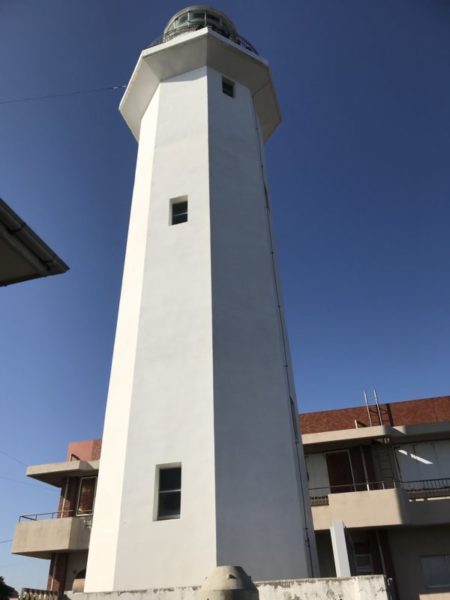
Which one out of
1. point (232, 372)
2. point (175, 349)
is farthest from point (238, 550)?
point (175, 349)

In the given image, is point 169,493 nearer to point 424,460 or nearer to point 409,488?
point 409,488

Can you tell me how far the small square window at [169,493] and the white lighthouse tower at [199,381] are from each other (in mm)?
28

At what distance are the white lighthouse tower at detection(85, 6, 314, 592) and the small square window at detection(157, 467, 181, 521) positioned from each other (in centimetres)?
3

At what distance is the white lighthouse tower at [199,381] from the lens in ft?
32.7

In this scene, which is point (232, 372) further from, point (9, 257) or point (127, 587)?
point (9, 257)

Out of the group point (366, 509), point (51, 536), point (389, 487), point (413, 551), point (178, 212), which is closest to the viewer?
point (178, 212)

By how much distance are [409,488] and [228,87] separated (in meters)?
18.2

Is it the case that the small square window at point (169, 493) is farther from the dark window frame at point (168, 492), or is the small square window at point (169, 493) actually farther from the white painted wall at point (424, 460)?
the white painted wall at point (424, 460)

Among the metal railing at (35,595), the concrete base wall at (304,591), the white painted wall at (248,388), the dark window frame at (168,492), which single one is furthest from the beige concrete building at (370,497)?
the metal railing at (35,595)

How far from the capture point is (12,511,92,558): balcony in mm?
21016

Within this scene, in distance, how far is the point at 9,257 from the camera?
6.60m

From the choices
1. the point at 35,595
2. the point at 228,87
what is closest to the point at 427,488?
the point at 35,595

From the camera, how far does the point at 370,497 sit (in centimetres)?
1941

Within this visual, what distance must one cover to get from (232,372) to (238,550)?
379cm
